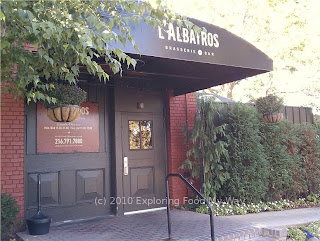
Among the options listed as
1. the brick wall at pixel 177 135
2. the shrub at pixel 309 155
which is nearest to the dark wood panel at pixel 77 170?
the brick wall at pixel 177 135

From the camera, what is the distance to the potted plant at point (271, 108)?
747 centimetres

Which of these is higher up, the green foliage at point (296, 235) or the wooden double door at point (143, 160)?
the wooden double door at point (143, 160)

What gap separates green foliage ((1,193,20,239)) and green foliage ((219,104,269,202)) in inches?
159

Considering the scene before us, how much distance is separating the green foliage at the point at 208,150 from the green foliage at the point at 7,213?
3219 mm

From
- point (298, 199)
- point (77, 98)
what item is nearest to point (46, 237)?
point (77, 98)

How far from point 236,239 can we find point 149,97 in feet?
10.9

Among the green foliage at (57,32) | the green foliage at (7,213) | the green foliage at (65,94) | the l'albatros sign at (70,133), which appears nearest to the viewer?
the green foliage at (57,32)

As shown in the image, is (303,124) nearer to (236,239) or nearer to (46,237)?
(236,239)

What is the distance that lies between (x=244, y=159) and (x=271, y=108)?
4.52 feet

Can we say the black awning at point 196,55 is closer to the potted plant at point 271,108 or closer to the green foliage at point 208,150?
A: the green foliage at point 208,150

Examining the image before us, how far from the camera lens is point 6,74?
3.81 meters

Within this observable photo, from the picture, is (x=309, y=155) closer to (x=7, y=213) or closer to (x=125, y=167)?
(x=125, y=167)

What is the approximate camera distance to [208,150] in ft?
22.2

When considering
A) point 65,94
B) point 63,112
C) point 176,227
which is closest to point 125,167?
point 176,227
